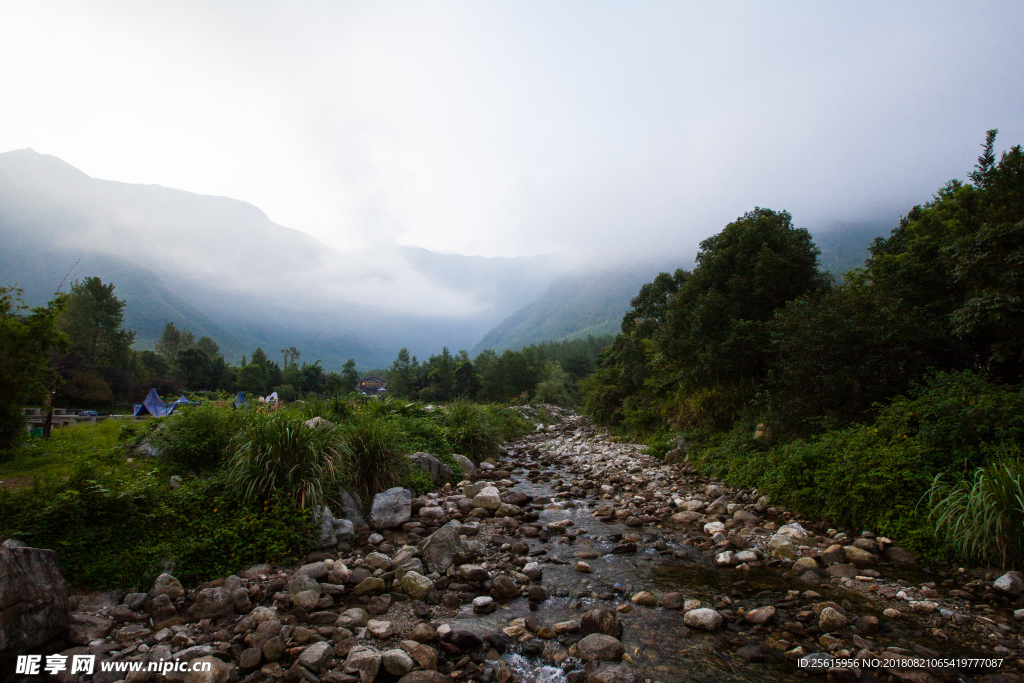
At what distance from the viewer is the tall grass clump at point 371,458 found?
8.95 metres

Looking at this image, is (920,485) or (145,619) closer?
(145,619)

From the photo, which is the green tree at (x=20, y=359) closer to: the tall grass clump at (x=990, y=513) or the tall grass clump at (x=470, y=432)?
the tall grass clump at (x=470, y=432)

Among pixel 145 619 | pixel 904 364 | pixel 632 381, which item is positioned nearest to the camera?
pixel 145 619

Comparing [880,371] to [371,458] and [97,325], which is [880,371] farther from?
[97,325]

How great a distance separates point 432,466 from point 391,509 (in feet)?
10.1

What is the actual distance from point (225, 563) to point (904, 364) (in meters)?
13.1

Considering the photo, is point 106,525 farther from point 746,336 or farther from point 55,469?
point 746,336

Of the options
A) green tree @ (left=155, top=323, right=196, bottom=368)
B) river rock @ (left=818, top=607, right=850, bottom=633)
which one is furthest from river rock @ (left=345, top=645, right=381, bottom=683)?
green tree @ (left=155, top=323, right=196, bottom=368)

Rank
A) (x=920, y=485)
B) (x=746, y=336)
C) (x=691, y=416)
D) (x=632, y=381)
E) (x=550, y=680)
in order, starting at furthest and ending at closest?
(x=632, y=381) < (x=691, y=416) < (x=746, y=336) < (x=920, y=485) < (x=550, y=680)

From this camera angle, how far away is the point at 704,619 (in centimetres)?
511

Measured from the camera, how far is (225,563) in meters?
5.80

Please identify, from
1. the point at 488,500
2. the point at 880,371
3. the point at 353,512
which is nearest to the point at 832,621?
→ the point at 488,500

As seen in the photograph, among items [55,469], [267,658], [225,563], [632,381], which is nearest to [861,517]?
[267,658]

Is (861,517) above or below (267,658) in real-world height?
above
